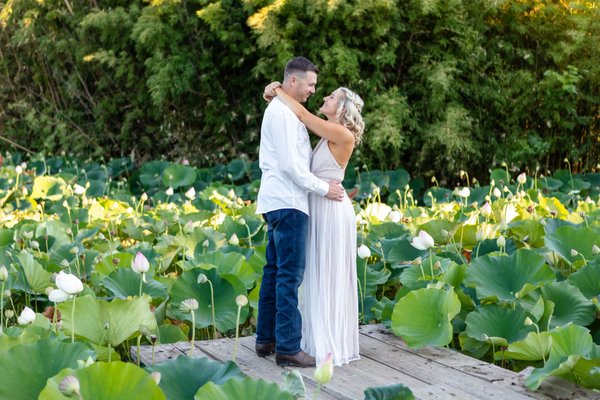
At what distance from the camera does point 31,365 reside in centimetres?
202

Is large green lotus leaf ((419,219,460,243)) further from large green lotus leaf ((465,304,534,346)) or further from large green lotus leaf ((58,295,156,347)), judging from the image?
large green lotus leaf ((58,295,156,347))

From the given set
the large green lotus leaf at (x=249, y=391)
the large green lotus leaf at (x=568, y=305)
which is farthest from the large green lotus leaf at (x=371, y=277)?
the large green lotus leaf at (x=249, y=391)

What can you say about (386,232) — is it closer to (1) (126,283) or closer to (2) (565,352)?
(1) (126,283)

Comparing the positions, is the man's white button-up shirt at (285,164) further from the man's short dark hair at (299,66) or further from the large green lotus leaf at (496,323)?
the large green lotus leaf at (496,323)

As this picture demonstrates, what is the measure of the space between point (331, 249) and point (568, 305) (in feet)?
2.72

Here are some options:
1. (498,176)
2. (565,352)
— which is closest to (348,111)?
(565,352)

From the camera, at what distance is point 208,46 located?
8250 millimetres

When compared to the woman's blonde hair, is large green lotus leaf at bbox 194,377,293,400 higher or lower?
lower

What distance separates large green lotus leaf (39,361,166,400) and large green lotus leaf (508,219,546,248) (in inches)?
101

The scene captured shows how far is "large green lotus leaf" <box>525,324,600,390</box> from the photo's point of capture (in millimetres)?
2291

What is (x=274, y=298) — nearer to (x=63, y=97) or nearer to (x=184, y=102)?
(x=184, y=102)

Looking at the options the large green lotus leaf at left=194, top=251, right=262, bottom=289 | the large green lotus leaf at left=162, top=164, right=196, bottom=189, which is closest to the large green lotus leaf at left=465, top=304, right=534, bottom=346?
the large green lotus leaf at left=194, top=251, right=262, bottom=289

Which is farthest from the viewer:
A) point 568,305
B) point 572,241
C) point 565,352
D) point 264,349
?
point 572,241

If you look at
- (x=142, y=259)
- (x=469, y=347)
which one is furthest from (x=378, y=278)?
(x=142, y=259)
